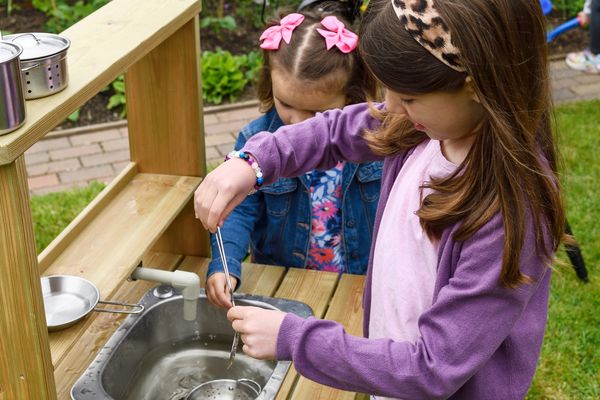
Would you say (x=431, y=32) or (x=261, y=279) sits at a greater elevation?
(x=431, y=32)

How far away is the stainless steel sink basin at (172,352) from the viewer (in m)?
2.02

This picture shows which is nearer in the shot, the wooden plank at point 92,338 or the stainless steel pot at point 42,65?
the stainless steel pot at point 42,65

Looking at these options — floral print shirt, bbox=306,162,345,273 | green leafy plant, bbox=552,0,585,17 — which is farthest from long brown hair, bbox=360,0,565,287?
green leafy plant, bbox=552,0,585,17

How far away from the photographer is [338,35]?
2318 mm

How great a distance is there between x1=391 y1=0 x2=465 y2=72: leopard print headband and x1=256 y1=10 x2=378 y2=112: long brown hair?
97 cm

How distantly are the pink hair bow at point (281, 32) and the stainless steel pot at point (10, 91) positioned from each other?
3.80ft

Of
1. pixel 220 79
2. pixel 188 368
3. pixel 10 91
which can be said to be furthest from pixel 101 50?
pixel 220 79

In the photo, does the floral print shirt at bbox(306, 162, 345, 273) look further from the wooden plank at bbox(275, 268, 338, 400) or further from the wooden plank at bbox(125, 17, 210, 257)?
the wooden plank at bbox(125, 17, 210, 257)

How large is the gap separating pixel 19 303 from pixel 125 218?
2.53ft

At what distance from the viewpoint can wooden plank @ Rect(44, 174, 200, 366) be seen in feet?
6.17

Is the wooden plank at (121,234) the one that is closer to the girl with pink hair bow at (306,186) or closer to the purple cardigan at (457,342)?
the girl with pink hair bow at (306,186)

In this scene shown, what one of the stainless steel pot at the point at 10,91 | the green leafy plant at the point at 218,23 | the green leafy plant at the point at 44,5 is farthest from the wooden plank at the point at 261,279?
the green leafy plant at the point at 44,5

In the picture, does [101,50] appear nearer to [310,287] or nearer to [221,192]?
[221,192]

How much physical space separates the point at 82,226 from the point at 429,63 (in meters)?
1.14
